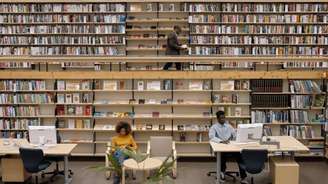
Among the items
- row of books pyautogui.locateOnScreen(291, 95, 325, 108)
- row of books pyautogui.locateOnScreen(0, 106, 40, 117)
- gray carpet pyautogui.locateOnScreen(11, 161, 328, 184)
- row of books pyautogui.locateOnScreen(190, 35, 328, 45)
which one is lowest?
gray carpet pyautogui.locateOnScreen(11, 161, 328, 184)

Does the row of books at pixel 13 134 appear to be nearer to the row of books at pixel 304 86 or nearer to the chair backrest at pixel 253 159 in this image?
the chair backrest at pixel 253 159

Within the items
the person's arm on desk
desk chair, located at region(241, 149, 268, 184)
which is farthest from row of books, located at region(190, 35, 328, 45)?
desk chair, located at region(241, 149, 268, 184)

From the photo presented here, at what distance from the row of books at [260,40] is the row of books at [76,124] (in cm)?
399

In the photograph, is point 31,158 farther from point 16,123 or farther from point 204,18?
point 204,18

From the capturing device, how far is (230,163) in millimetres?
8445

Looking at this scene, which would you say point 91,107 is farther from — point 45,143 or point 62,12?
point 62,12

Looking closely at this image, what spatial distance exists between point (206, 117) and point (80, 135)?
250 centimetres

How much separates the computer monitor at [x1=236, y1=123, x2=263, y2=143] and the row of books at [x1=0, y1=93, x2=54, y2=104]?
12.3 feet

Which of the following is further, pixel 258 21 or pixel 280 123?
pixel 258 21

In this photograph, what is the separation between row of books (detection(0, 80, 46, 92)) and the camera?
8.47 m

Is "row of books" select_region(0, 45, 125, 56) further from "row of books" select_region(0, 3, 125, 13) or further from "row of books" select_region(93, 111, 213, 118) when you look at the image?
"row of books" select_region(93, 111, 213, 118)

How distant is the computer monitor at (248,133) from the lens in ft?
22.8

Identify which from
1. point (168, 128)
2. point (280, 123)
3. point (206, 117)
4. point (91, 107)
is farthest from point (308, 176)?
point (91, 107)

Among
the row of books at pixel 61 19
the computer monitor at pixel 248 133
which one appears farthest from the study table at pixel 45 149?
the row of books at pixel 61 19
